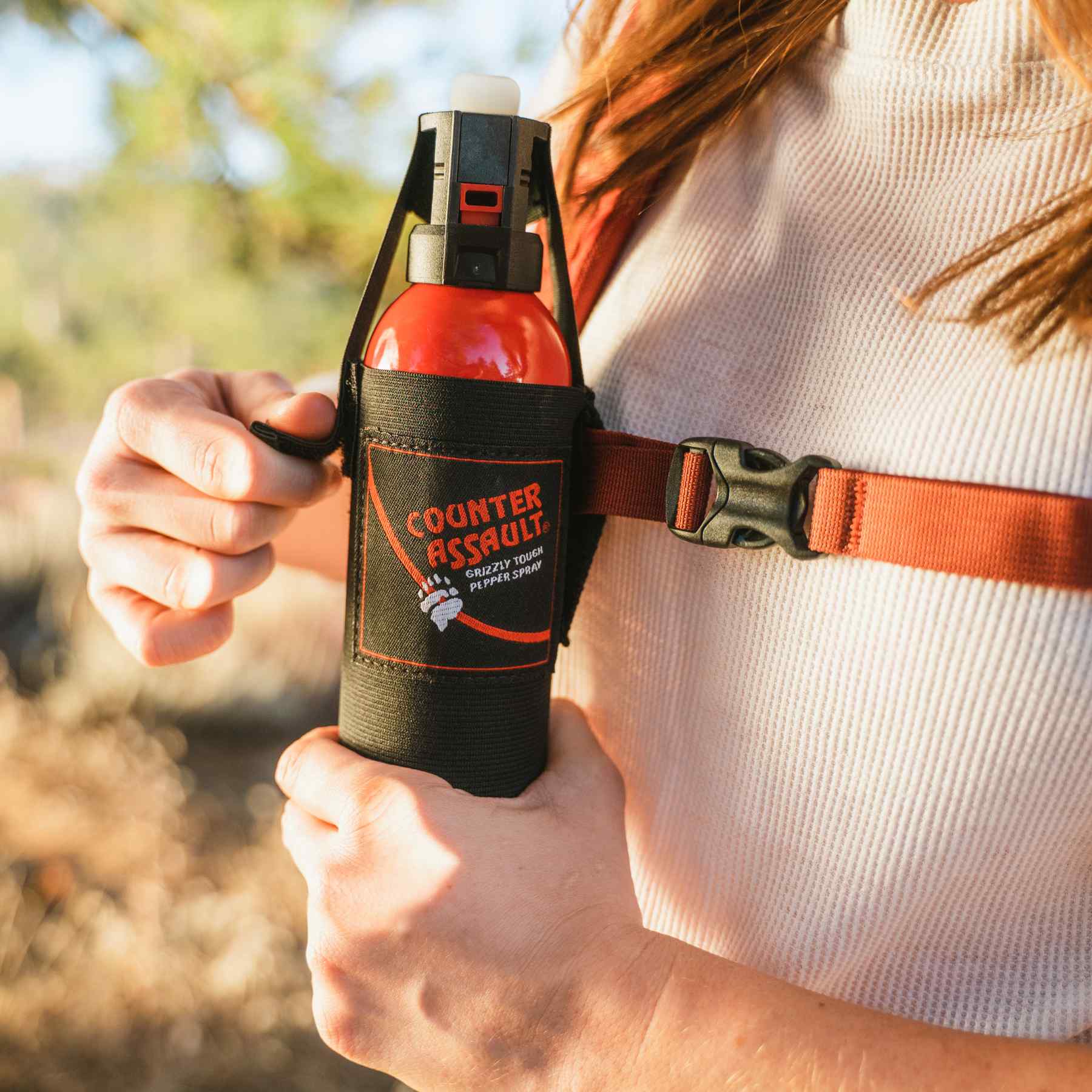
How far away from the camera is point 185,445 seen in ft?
2.39

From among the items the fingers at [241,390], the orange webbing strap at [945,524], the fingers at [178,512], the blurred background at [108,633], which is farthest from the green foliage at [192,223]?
the orange webbing strap at [945,524]

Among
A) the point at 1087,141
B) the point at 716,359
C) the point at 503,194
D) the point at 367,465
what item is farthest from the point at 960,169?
the point at 367,465

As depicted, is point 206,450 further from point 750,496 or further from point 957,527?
point 957,527

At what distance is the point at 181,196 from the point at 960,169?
2.53 metres

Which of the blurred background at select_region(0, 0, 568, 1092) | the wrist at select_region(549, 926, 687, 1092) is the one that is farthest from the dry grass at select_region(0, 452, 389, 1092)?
the wrist at select_region(549, 926, 687, 1092)

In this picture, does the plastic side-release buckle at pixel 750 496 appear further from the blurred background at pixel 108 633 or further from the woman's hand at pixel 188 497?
the blurred background at pixel 108 633

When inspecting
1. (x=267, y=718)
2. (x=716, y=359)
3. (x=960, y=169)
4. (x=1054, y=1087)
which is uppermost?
(x=960, y=169)

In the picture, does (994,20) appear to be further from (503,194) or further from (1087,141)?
(503,194)

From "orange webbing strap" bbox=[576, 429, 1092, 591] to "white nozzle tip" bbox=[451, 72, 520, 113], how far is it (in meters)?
0.26

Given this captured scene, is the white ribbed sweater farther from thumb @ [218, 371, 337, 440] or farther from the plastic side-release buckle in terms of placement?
thumb @ [218, 371, 337, 440]

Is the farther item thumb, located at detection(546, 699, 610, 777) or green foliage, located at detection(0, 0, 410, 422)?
green foliage, located at detection(0, 0, 410, 422)

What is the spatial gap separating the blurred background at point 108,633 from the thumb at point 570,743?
5.32 feet

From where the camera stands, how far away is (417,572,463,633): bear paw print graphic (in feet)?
2.06

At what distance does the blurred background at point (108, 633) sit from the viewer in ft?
6.81
